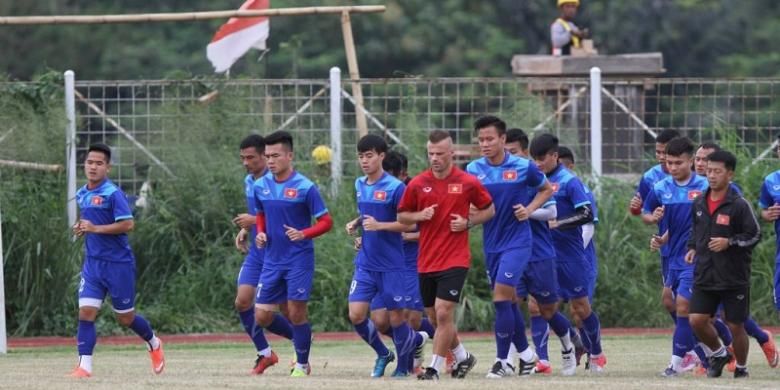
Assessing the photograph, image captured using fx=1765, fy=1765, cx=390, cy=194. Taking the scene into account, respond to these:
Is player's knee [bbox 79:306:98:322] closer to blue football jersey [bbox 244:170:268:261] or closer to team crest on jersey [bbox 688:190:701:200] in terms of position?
blue football jersey [bbox 244:170:268:261]

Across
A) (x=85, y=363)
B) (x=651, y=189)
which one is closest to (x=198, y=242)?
(x=85, y=363)

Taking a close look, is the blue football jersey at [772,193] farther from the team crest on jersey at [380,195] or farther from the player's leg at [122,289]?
the player's leg at [122,289]

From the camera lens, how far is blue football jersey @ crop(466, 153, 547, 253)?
577 inches

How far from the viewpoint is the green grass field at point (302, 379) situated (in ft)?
44.3

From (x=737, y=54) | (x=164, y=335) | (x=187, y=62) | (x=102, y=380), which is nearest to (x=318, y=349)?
(x=164, y=335)

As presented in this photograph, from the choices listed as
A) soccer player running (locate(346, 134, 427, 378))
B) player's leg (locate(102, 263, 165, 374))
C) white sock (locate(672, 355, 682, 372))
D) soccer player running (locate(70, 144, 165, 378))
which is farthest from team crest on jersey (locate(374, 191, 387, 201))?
white sock (locate(672, 355, 682, 372))

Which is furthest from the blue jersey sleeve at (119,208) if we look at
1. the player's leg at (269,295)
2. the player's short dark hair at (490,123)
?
the player's short dark hair at (490,123)

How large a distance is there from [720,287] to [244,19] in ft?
40.0

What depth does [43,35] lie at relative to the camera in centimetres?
4712

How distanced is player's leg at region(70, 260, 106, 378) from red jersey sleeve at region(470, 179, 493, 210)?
3.65 m

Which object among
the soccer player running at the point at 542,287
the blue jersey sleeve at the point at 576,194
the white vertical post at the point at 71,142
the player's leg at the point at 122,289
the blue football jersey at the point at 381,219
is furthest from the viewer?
the white vertical post at the point at 71,142

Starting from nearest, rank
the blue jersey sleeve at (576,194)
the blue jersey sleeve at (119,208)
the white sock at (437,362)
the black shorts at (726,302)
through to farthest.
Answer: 1. the white sock at (437,362)
2. the black shorts at (726,302)
3. the blue jersey sleeve at (119,208)
4. the blue jersey sleeve at (576,194)

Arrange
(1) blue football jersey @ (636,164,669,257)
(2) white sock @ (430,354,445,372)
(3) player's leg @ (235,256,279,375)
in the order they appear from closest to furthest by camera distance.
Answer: (2) white sock @ (430,354,445,372) → (3) player's leg @ (235,256,279,375) → (1) blue football jersey @ (636,164,669,257)

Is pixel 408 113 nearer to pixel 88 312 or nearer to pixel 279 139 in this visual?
pixel 279 139
